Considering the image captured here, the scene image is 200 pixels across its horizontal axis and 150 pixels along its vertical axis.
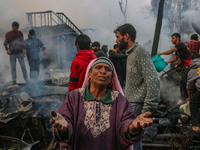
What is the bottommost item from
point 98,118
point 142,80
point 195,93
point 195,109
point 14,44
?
point 195,109

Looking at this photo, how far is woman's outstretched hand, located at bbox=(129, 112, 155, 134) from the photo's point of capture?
134cm

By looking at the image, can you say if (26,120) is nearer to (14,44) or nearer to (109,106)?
(14,44)

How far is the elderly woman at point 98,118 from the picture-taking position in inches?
65.1

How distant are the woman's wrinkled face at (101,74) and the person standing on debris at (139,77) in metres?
0.55

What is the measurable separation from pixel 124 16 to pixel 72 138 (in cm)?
2886

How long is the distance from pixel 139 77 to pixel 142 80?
0.19 feet

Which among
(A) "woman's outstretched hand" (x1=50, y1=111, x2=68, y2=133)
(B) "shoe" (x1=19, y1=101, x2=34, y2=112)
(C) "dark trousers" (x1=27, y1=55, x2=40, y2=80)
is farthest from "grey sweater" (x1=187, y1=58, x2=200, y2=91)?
(C) "dark trousers" (x1=27, y1=55, x2=40, y2=80)

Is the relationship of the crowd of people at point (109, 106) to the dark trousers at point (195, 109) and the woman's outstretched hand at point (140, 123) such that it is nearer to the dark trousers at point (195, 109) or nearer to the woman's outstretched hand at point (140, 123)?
the woman's outstretched hand at point (140, 123)

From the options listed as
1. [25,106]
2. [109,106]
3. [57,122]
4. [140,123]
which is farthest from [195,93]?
[25,106]

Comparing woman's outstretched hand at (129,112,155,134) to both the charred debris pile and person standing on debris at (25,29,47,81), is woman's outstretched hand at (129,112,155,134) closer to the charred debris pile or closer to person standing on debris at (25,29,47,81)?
the charred debris pile

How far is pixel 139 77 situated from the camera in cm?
239

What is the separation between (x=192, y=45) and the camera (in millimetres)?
6656

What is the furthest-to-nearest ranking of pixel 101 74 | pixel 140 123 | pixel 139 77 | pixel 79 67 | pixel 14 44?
pixel 14 44
pixel 79 67
pixel 139 77
pixel 101 74
pixel 140 123

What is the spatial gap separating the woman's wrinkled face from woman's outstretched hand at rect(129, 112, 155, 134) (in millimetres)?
536
